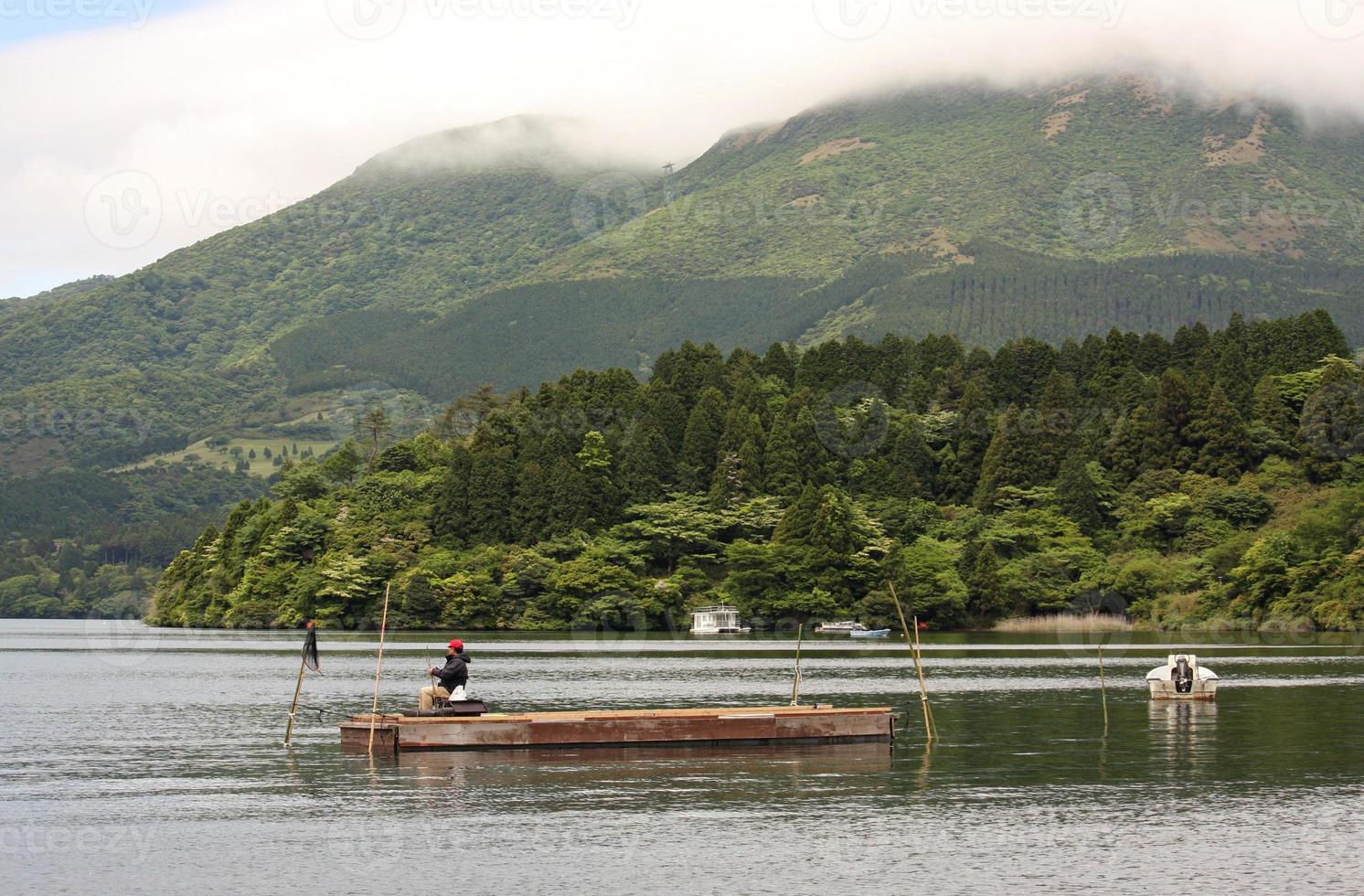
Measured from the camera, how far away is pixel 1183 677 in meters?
58.8

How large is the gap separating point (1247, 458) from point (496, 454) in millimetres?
56962

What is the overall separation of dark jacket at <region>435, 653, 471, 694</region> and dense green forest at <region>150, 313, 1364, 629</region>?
75.0 meters

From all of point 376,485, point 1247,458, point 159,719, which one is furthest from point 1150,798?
point 376,485

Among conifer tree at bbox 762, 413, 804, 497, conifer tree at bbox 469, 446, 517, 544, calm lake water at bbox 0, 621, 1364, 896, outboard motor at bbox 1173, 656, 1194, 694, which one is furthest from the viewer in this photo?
conifer tree at bbox 762, 413, 804, 497

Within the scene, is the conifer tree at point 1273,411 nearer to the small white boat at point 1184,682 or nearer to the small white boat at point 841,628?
the small white boat at point 841,628

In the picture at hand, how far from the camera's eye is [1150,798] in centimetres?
3581

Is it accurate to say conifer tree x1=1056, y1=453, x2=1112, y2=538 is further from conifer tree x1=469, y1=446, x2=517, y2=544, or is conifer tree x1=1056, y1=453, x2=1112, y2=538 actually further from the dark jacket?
the dark jacket

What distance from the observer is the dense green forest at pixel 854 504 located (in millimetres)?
121000

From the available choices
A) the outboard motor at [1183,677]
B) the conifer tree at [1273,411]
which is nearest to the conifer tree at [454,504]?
the conifer tree at [1273,411]

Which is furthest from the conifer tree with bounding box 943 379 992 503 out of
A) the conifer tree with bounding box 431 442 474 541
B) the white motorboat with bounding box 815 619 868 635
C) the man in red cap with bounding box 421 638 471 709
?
the man in red cap with bounding box 421 638 471 709

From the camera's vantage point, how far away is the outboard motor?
58594 millimetres

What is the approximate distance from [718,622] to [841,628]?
8.67 metres
